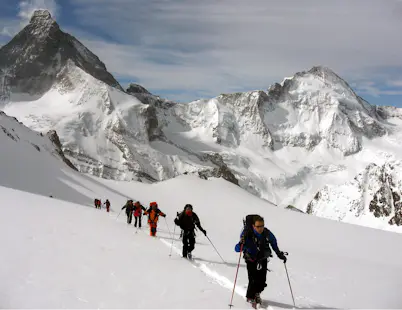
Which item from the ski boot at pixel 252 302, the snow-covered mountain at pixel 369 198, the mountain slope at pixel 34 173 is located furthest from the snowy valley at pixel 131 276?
the snow-covered mountain at pixel 369 198

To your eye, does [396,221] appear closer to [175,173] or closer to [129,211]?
[175,173]

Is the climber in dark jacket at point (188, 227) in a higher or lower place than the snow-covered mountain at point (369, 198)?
lower

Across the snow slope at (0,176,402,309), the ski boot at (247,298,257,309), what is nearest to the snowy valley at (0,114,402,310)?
the snow slope at (0,176,402,309)

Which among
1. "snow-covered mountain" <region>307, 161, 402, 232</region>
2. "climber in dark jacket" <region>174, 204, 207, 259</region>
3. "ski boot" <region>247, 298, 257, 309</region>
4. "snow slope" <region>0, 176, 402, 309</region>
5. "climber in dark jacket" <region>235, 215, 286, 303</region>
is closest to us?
"snow slope" <region>0, 176, 402, 309</region>

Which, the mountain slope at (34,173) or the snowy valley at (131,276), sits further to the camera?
the mountain slope at (34,173)

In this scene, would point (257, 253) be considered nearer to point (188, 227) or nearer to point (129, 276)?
point (129, 276)

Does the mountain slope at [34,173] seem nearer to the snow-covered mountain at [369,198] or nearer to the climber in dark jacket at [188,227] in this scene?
the climber in dark jacket at [188,227]

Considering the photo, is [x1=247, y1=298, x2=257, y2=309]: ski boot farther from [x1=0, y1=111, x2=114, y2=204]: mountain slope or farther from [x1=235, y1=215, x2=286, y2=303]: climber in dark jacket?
[x1=0, y1=111, x2=114, y2=204]: mountain slope

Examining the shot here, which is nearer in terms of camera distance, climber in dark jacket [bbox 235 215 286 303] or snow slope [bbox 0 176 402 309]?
snow slope [bbox 0 176 402 309]

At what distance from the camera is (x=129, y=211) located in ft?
73.5

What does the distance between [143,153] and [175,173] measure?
61.6ft

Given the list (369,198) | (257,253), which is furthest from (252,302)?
(369,198)

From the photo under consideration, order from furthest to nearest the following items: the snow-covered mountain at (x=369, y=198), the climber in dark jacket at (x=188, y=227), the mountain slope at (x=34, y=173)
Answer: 1. the snow-covered mountain at (x=369, y=198)
2. the mountain slope at (x=34, y=173)
3. the climber in dark jacket at (x=188, y=227)

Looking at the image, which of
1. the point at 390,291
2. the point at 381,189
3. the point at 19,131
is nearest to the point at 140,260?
the point at 390,291
